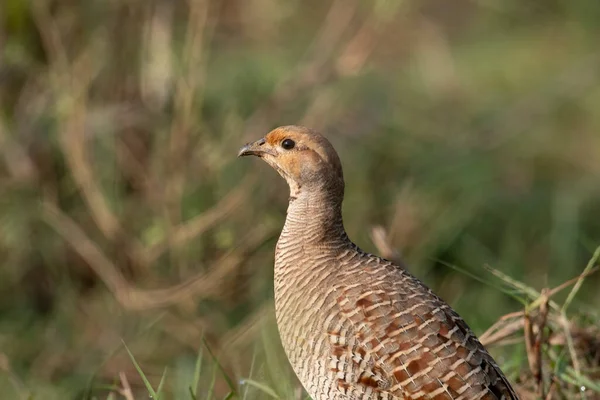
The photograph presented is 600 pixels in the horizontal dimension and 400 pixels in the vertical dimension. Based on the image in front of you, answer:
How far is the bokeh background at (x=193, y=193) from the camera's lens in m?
6.55

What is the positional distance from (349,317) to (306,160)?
67cm

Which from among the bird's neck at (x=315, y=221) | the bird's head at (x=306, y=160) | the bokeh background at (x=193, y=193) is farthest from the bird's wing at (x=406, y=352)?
the bokeh background at (x=193, y=193)

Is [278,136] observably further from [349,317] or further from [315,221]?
[349,317]

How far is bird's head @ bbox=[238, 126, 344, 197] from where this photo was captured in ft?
13.8

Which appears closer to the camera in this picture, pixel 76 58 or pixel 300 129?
pixel 300 129

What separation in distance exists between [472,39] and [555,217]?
12.1 ft

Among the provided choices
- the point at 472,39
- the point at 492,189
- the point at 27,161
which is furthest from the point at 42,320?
the point at 472,39

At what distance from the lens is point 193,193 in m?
6.96

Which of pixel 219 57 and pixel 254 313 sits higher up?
pixel 219 57

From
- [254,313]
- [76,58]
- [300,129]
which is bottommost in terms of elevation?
[254,313]

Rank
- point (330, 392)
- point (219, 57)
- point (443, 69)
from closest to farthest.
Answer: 1. point (330, 392)
2. point (219, 57)
3. point (443, 69)

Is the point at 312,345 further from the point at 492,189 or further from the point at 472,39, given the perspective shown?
the point at 472,39

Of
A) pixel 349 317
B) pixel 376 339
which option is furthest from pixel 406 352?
pixel 349 317

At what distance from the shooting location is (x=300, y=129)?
4277 mm
